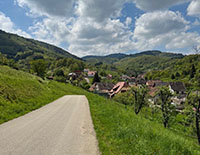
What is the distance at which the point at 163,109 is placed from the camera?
28.8 m

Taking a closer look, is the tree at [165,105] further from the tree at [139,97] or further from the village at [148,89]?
the tree at [139,97]

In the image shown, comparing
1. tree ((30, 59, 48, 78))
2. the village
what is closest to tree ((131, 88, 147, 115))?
the village

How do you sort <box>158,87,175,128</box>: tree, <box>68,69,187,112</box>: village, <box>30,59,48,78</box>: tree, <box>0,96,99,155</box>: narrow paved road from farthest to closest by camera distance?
<box>30,59,48,78</box>: tree, <box>68,69,187,112</box>: village, <box>158,87,175,128</box>: tree, <box>0,96,99,155</box>: narrow paved road

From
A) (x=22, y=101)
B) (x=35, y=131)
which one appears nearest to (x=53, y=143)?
(x=35, y=131)

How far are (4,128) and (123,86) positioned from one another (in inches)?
2783

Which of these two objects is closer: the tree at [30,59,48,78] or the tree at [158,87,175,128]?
the tree at [158,87,175,128]

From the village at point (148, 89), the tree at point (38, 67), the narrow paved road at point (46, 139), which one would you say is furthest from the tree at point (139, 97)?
the tree at point (38, 67)

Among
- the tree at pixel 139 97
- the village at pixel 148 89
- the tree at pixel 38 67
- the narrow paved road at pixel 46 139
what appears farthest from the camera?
the tree at pixel 38 67

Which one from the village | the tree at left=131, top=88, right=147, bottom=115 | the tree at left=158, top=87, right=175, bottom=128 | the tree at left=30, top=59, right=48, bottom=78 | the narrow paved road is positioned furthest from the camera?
the tree at left=30, top=59, right=48, bottom=78

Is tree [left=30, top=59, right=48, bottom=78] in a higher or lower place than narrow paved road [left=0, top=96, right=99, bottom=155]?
higher

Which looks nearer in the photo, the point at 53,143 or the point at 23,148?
the point at 23,148

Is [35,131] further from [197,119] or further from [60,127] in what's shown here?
[197,119]

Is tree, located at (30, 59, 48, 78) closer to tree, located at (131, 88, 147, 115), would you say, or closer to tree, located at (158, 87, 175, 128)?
tree, located at (131, 88, 147, 115)

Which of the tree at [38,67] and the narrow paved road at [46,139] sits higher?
the tree at [38,67]
